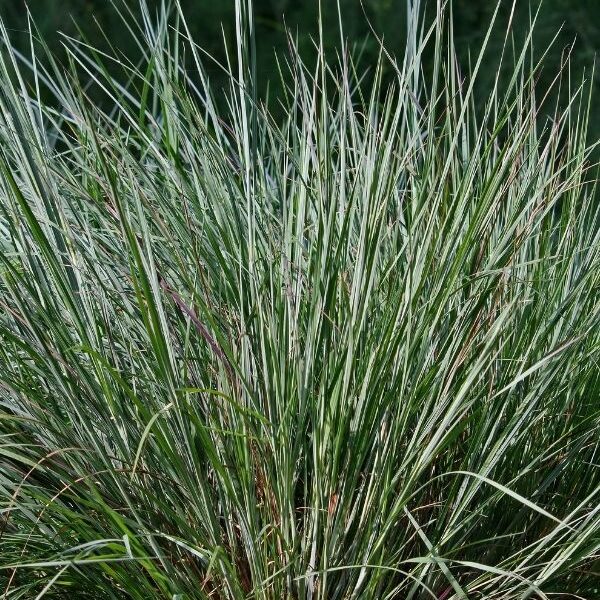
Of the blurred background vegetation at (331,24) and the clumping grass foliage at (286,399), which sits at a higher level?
the clumping grass foliage at (286,399)

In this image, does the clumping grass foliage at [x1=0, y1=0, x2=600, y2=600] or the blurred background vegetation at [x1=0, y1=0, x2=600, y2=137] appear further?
the blurred background vegetation at [x1=0, y1=0, x2=600, y2=137]

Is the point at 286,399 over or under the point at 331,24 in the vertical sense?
over

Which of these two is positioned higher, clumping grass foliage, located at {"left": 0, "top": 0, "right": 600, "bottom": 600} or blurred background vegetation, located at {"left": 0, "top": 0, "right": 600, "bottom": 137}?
clumping grass foliage, located at {"left": 0, "top": 0, "right": 600, "bottom": 600}

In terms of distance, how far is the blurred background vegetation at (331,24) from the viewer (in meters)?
5.52

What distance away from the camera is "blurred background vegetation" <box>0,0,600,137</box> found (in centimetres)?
552

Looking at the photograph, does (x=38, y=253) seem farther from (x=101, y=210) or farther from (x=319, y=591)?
(x=319, y=591)

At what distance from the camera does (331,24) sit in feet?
19.5

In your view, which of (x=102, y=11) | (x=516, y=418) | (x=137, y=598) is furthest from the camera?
(x=102, y=11)

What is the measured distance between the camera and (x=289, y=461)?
128cm

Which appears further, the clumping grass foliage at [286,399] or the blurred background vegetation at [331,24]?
the blurred background vegetation at [331,24]

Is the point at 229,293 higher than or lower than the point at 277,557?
higher

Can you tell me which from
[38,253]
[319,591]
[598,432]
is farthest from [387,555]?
[38,253]

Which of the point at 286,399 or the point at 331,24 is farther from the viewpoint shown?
the point at 331,24

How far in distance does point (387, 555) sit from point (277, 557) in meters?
0.14
